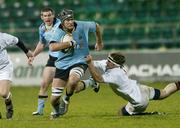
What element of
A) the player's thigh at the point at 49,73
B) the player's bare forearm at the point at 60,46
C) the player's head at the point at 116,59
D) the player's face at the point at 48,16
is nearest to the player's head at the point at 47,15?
the player's face at the point at 48,16

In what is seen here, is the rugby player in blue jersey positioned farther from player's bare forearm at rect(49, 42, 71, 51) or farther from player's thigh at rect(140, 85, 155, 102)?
player's thigh at rect(140, 85, 155, 102)

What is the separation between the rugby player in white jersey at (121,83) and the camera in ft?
43.8

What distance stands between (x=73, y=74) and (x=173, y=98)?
6264mm

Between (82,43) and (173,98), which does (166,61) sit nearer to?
(173,98)

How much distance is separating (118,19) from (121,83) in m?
15.7

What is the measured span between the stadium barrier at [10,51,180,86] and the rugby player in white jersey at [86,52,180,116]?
10309 mm

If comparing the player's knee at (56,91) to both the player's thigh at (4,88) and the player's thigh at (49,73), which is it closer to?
the player's thigh at (4,88)

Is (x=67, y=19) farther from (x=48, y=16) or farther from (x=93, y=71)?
(x=48, y=16)

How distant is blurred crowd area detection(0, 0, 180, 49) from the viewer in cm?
2702

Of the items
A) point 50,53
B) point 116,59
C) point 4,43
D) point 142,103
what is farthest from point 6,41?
point 142,103

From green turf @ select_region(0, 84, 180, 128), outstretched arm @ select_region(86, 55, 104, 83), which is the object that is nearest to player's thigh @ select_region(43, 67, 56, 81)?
green turf @ select_region(0, 84, 180, 128)

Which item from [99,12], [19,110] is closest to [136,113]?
[19,110]

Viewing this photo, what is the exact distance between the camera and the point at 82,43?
13594mm

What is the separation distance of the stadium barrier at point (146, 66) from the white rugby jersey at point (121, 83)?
10.5 metres
